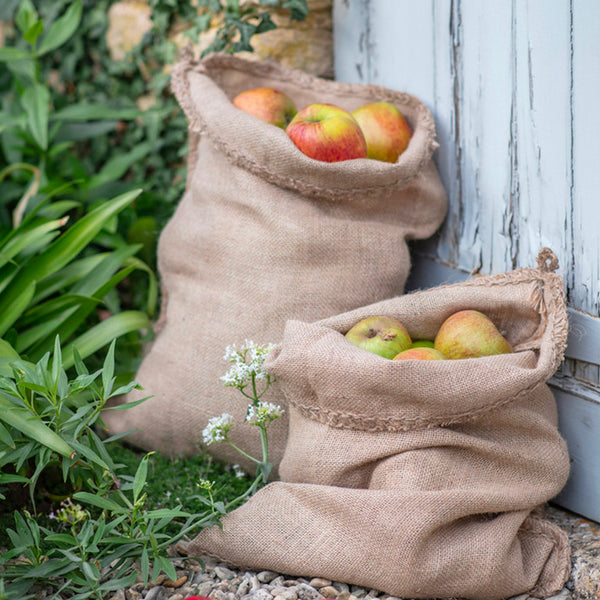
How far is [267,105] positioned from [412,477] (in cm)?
118

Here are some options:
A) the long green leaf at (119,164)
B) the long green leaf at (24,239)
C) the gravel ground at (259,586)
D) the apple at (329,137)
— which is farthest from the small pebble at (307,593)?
the long green leaf at (119,164)

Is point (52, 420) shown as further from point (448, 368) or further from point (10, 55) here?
point (10, 55)

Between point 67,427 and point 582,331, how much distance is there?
4.04 feet

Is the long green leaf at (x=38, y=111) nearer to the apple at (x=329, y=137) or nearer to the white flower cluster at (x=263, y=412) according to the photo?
the apple at (x=329, y=137)

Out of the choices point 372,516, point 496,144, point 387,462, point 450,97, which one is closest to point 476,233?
point 496,144

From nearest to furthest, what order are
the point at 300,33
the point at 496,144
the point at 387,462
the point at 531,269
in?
the point at 387,462 → the point at 531,269 → the point at 496,144 → the point at 300,33

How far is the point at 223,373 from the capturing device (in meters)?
1.93

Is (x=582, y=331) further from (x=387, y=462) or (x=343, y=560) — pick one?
(x=343, y=560)

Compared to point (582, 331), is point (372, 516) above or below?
below

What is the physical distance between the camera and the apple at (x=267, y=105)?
203 cm

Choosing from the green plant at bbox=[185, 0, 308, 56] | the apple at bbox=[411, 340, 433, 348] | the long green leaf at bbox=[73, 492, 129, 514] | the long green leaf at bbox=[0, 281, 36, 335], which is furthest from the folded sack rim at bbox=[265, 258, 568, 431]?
the green plant at bbox=[185, 0, 308, 56]

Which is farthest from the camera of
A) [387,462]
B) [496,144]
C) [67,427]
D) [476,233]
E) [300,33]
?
[300,33]

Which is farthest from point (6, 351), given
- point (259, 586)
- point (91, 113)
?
point (91, 113)

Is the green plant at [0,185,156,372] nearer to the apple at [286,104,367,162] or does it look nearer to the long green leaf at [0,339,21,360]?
the long green leaf at [0,339,21,360]
